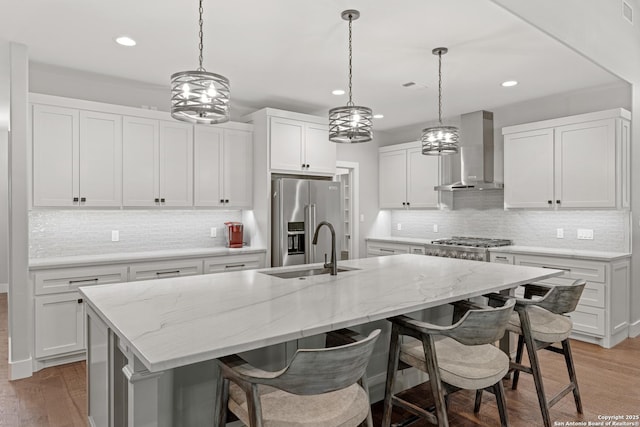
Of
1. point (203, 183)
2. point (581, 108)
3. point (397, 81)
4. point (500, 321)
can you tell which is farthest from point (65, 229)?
point (581, 108)

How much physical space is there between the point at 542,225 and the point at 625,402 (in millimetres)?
2537

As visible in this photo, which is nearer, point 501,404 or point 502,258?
point 501,404

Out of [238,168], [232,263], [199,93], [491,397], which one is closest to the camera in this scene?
[199,93]

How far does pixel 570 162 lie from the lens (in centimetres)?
449

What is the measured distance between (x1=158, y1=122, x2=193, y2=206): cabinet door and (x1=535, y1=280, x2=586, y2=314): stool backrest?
3564mm

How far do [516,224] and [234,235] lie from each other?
139 inches

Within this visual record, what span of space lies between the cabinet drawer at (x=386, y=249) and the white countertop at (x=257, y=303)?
283 centimetres

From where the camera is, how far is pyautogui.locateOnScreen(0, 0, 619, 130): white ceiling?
2.84 metres

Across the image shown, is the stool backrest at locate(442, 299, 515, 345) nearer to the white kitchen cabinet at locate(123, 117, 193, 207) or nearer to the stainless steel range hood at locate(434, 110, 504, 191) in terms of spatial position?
the white kitchen cabinet at locate(123, 117, 193, 207)

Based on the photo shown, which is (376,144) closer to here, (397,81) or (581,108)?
(397,81)

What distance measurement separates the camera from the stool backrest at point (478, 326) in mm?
1895

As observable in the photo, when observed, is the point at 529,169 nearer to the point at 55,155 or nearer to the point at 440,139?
the point at 440,139

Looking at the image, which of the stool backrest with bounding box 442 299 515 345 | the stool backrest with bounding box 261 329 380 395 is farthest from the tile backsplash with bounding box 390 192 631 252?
the stool backrest with bounding box 261 329 380 395

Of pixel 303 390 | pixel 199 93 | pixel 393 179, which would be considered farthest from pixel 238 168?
pixel 303 390
